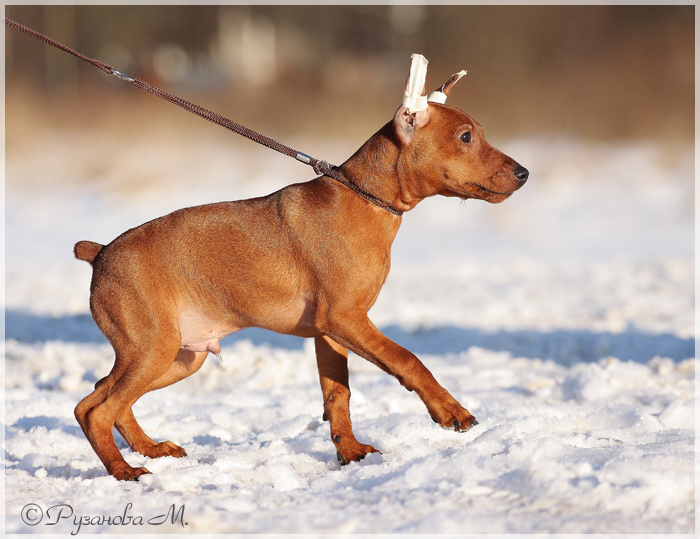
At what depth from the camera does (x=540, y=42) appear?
21969 mm

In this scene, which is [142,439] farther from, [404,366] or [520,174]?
[520,174]

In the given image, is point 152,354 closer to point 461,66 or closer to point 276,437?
point 276,437

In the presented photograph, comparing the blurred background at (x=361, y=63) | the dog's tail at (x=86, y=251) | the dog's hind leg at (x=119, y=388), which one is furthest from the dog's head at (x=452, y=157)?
the blurred background at (x=361, y=63)

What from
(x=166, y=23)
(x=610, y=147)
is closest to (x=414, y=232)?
(x=610, y=147)

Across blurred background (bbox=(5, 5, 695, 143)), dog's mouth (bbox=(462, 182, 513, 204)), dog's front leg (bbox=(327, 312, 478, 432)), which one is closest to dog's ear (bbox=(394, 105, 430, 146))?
dog's mouth (bbox=(462, 182, 513, 204))

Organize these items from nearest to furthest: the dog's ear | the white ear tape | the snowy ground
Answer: the snowy ground → the white ear tape → the dog's ear

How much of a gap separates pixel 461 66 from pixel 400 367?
56.7 feet

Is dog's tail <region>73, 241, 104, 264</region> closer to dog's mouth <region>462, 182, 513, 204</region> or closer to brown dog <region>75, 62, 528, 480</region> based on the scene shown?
brown dog <region>75, 62, 528, 480</region>

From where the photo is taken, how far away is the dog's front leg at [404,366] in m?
3.79

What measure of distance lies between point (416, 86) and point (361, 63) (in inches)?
787

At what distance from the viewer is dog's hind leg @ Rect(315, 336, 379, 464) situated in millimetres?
4086

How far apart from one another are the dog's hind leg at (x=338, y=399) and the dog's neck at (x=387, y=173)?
2.69ft

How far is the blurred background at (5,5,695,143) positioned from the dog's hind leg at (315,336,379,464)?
13331 millimetres

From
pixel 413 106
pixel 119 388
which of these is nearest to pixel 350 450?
pixel 119 388
